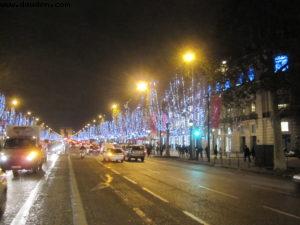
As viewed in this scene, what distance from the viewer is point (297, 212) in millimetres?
14516

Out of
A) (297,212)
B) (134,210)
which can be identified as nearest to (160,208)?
(134,210)

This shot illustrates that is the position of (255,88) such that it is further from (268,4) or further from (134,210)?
(134,210)

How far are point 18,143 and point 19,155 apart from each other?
1.77 metres

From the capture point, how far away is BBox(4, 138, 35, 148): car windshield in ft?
104

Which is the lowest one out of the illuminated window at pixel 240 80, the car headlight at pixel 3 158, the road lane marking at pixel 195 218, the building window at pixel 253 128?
the road lane marking at pixel 195 218

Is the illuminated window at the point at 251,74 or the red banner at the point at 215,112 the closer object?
the illuminated window at the point at 251,74

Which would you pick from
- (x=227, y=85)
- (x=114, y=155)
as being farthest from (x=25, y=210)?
(x=114, y=155)

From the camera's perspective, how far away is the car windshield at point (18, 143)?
104ft

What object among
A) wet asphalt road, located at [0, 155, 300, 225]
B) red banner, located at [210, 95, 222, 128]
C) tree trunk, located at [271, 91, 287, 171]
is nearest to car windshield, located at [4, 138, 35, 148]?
wet asphalt road, located at [0, 155, 300, 225]

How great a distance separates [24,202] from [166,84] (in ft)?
246

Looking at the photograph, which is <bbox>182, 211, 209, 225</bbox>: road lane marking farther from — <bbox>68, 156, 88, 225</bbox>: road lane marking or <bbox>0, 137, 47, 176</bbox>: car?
<bbox>0, 137, 47, 176</bbox>: car

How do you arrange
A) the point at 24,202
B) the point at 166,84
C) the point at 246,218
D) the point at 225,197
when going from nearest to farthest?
the point at 246,218, the point at 24,202, the point at 225,197, the point at 166,84

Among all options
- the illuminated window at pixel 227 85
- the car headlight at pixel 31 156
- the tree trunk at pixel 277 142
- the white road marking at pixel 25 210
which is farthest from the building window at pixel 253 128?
the white road marking at pixel 25 210

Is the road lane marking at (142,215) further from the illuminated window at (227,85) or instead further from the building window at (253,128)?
the building window at (253,128)
